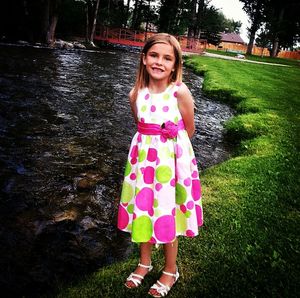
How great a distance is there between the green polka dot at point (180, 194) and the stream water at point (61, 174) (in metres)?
1.11

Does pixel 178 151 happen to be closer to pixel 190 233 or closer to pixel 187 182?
pixel 187 182

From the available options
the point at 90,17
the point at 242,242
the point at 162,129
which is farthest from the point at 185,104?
the point at 90,17

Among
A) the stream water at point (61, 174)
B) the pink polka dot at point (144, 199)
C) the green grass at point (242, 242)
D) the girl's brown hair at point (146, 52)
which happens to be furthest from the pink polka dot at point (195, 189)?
the stream water at point (61, 174)

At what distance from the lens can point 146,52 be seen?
2.75 m

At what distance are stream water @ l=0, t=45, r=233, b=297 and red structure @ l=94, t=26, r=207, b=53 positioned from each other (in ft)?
92.6

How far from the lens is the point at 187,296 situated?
2.79 meters

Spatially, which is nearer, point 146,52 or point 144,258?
point 146,52

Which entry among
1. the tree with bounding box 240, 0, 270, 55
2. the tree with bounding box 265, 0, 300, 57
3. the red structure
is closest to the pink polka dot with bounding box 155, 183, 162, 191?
the red structure

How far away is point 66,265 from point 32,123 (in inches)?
173

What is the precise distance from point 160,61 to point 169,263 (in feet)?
5.66

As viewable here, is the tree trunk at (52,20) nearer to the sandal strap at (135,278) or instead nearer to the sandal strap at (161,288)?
the sandal strap at (135,278)

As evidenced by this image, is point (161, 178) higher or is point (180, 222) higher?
point (161, 178)

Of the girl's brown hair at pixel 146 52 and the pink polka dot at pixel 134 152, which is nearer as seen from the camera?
the girl's brown hair at pixel 146 52

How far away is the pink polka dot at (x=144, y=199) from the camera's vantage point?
268 centimetres
